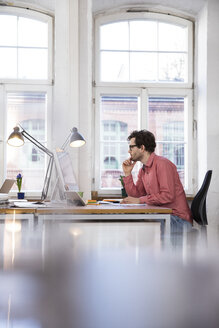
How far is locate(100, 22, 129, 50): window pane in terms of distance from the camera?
439 centimetres

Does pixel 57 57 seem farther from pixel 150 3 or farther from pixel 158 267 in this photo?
pixel 158 267

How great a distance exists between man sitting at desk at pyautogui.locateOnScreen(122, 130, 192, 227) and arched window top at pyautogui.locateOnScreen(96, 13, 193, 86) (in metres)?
1.92

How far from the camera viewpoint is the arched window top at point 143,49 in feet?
14.4

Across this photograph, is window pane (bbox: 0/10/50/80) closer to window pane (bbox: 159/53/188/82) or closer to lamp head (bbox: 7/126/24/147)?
window pane (bbox: 159/53/188/82)

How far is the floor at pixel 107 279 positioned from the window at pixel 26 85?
13.4ft

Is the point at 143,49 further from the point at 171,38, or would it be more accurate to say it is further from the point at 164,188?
the point at 164,188

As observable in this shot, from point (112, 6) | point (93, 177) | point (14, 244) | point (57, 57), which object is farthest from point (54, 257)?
point (112, 6)

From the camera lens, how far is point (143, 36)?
14.5ft

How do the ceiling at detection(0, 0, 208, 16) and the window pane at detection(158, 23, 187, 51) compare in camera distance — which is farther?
the window pane at detection(158, 23, 187, 51)

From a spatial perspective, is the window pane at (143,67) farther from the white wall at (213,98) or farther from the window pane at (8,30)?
the window pane at (8,30)

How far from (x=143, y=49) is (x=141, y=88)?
0.42 metres

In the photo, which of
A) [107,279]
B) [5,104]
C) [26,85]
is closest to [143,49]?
[26,85]

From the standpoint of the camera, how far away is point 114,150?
170 inches

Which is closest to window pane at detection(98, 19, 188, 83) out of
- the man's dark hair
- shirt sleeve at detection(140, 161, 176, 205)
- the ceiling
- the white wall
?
the ceiling
